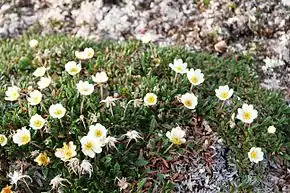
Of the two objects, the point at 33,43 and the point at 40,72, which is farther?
the point at 33,43

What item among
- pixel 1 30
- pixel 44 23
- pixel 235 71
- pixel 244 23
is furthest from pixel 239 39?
pixel 1 30

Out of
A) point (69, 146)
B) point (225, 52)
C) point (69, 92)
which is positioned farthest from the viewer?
point (225, 52)

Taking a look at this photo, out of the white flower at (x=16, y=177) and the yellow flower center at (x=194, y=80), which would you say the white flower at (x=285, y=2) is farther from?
the white flower at (x=16, y=177)

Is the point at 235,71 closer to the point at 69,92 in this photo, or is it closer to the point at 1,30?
the point at 69,92

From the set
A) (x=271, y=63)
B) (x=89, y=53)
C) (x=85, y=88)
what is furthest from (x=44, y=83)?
(x=271, y=63)

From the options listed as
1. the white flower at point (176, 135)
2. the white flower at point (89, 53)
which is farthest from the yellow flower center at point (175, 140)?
the white flower at point (89, 53)

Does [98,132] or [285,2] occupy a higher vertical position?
[98,132]

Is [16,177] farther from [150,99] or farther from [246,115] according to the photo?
[246,115]
